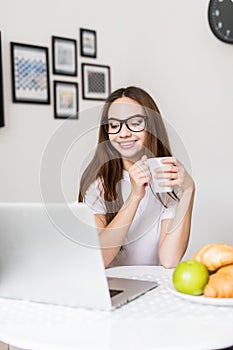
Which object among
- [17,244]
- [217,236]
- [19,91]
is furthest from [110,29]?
[17,244]

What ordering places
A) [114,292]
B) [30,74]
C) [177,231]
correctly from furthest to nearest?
[30,74], [177,231], [114,292]

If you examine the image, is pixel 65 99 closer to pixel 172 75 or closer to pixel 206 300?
pixel 172 75

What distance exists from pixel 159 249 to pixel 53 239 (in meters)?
0.69

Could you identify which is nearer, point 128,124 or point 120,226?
point 128,124

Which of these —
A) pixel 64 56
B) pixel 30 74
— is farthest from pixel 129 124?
pixel 64 56

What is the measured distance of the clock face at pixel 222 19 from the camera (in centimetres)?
281

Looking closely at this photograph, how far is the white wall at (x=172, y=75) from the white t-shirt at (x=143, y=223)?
946 mm

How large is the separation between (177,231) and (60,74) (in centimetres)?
134

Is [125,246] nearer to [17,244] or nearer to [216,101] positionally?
[17,244]

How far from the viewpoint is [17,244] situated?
1.18m

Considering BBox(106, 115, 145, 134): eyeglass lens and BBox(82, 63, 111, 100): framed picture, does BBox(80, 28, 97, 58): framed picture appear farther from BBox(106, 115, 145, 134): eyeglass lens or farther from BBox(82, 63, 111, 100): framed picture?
BBox(106, 115, 145, 134): eyeglass lens

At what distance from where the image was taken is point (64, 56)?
2773mm

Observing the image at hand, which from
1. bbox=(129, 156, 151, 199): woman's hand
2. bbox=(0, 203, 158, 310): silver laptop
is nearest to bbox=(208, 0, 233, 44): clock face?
bbox=(129, 156, 151, 199): woman's hand


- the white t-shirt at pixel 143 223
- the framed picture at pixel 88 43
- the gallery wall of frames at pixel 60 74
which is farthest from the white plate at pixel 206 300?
the framed picture at pixel 88 43
